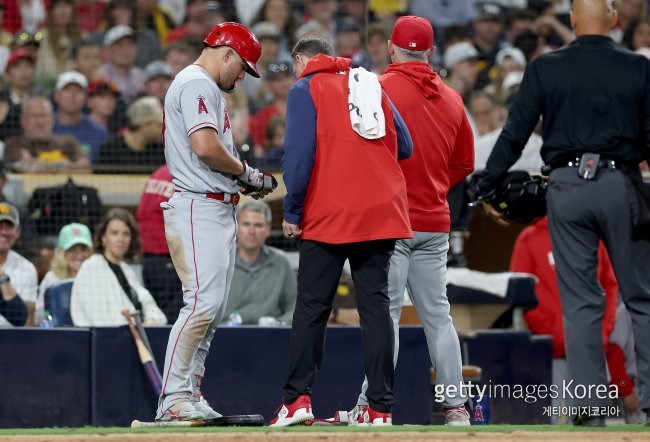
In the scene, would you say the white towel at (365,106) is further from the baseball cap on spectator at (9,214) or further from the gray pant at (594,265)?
the baseball cap on spectator at (9,214)

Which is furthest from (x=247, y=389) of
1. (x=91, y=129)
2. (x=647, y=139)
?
(x=91, y=129)

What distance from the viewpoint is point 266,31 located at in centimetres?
1321

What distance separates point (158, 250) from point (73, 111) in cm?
302

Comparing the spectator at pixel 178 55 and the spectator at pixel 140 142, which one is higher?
the spectator at pixel 178 55

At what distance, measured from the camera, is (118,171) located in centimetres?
1023

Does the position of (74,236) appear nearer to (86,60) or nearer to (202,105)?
(202,105)

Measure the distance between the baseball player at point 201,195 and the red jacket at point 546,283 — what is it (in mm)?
3780

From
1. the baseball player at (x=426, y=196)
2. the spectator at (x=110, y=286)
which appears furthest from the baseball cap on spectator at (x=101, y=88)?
the baseball player at (x=426, y=196)

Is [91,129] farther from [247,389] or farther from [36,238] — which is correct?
[247,389]

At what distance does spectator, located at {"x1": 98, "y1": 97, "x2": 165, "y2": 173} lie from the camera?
10.6 meters

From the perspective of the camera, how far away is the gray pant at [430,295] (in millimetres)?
6750

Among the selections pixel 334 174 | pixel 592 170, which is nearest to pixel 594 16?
pixel 592 170

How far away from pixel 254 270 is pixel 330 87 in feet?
9.61

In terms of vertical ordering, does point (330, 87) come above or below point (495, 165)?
above
